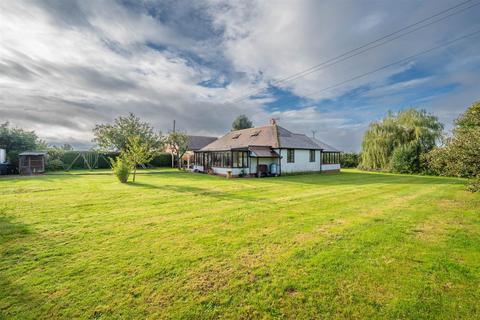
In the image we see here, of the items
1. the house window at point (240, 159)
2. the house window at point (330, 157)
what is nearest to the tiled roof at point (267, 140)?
the house window at point (330, 157)

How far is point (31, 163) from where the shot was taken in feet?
66.9

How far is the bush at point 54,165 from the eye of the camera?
930 inches

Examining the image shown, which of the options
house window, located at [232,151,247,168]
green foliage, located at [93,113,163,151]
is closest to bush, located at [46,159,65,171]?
green foliage, located at [93,113,163,151]

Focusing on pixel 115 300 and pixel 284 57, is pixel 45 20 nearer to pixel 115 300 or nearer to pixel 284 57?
pixel 115 300

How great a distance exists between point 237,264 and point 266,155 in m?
15.8

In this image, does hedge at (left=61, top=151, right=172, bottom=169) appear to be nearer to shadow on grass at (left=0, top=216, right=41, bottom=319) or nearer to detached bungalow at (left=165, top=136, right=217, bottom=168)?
detached bungalow at (left=165, top=136, right=217, bottom=168)

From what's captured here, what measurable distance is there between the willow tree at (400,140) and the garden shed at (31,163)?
119 ft

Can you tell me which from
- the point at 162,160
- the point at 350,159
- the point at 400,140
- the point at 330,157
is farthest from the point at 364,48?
the point at 162,160

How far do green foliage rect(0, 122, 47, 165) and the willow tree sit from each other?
39497 millimetres

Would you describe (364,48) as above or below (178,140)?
above

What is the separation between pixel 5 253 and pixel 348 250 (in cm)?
623

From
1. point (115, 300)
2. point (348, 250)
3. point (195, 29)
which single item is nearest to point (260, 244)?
point (348, 250)

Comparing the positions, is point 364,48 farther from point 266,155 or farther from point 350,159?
point 350,159

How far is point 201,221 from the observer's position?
5609 mm
